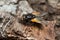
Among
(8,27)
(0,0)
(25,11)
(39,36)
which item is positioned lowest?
(39,36)

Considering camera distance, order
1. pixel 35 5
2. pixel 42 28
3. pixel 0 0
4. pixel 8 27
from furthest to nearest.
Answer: pixel 35 5, pixel 0 0, pixel 42 28, pixel 8 27

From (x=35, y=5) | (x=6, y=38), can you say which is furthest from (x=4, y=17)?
(x=35, y=5)

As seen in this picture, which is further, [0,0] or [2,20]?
[0,0]

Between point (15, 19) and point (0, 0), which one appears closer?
point (15, 19)

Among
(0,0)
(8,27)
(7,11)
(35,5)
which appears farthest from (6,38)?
(35,5)

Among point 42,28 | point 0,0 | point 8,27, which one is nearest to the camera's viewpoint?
point 8,27

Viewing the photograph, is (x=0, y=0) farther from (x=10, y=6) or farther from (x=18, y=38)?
(x=18, y=38)

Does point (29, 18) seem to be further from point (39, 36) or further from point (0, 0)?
point (0, 0)

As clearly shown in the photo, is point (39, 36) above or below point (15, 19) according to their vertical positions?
below

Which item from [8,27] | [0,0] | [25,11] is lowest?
[8,27]
